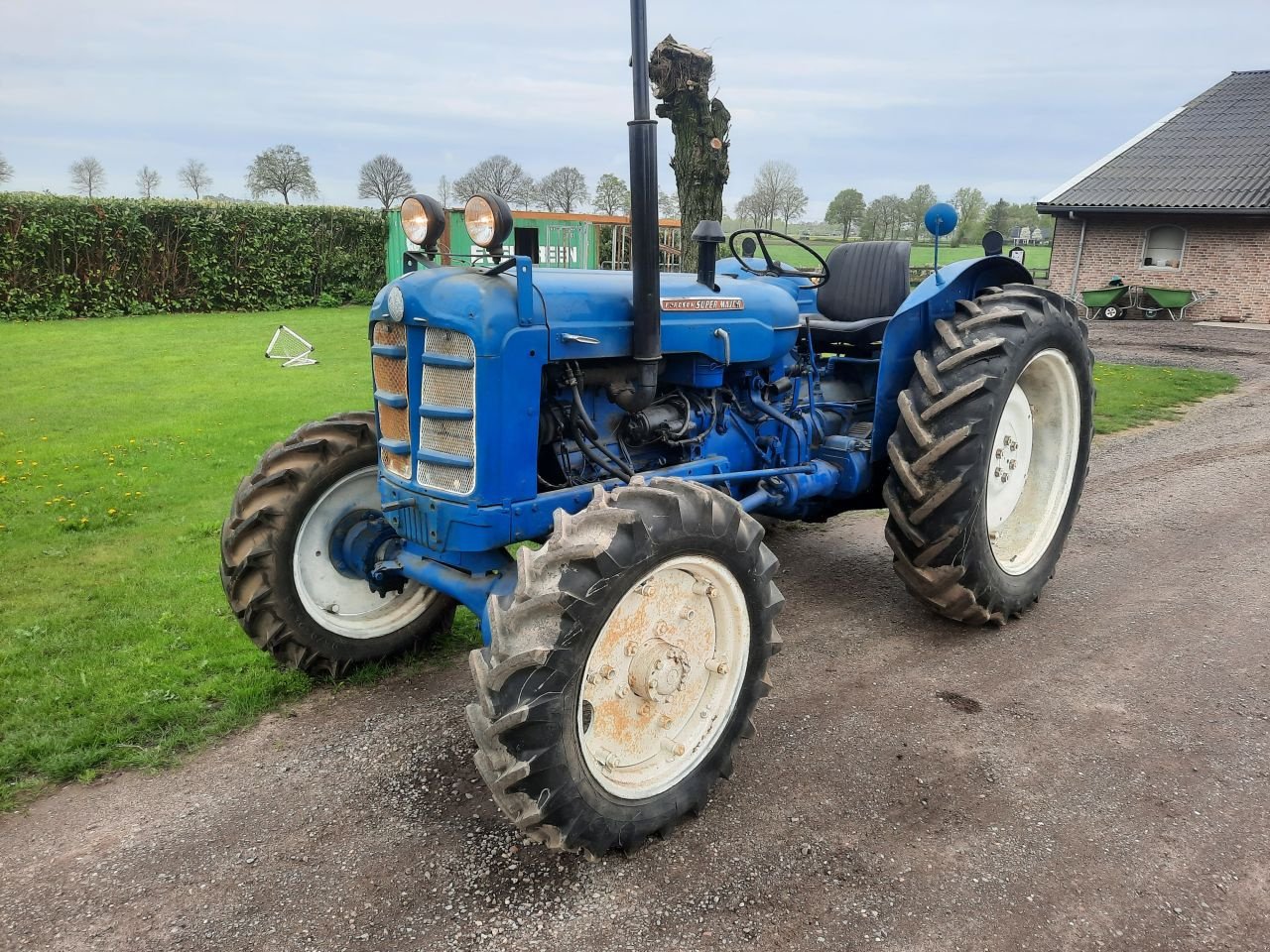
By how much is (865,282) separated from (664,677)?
305 cm

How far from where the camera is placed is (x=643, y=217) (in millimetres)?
2826

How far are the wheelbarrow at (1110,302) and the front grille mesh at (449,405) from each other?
2055cm

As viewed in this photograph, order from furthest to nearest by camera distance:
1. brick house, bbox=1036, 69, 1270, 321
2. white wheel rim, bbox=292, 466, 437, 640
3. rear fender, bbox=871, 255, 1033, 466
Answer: brick house, bbox=1036, 69, 1270, 321 < rear fender, bbox=871, 255, 1033, 466 < white wheel rim, bbox=292, 466, 437, 640

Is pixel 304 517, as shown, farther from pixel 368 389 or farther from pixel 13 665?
pixel 368 389

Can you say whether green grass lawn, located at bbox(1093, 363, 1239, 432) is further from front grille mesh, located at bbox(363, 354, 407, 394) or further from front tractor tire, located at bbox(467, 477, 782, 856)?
front grille mesh, located at bbox(363, 354, 407, 394)

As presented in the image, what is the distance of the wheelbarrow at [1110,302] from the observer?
20.2m

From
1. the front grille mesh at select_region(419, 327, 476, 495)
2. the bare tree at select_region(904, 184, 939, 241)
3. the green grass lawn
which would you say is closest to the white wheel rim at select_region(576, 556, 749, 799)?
the front grille mesh at select_region(419, 327, 476, 495)

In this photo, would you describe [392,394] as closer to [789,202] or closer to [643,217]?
[643,217]

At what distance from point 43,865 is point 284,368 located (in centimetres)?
990

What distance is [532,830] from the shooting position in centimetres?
243

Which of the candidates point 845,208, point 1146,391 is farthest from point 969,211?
point 1146,391

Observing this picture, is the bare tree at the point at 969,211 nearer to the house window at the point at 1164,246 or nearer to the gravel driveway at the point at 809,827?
the house window at the point at 1164,246

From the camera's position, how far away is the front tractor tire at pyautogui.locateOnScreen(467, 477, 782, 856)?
2.36 meters

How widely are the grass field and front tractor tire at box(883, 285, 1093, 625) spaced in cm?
211
